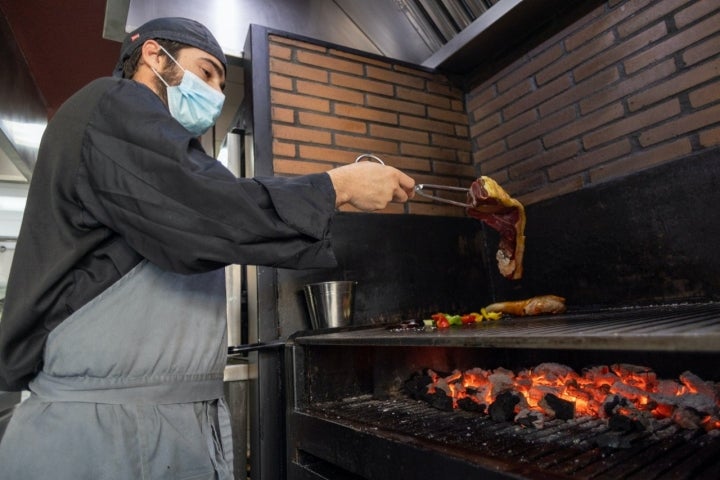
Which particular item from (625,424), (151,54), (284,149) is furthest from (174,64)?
(625,424)

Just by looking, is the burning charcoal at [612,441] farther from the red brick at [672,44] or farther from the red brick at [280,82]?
the red brick at [280,82]

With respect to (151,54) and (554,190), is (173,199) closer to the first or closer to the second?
(151,54)

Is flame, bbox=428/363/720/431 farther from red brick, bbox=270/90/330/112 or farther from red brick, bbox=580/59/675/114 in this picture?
red brick, bbox=270/90/330/112

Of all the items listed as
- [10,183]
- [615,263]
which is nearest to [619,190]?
[615,263]

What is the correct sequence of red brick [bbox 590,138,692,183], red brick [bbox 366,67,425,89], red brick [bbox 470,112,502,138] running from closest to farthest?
red brick [bbox 590,138,692,183], red brick [bbox 366,67,425,89], red brick [bbox 470,112,502,138]

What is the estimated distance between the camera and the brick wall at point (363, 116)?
2658 millimetres

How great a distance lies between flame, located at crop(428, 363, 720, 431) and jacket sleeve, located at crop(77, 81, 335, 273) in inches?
44.6

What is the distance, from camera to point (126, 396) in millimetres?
1119

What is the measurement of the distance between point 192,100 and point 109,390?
107cm

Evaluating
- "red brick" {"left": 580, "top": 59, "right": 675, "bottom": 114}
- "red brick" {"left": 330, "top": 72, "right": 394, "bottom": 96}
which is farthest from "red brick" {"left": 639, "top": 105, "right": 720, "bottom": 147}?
"red brick" {"left": 330, "top": 72, "right": 394, "bottom": 96}

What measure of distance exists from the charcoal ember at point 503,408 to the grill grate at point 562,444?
0.03 meters

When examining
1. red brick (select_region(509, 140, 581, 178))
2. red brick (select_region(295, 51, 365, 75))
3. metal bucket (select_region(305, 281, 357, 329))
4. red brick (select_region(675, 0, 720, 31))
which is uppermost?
red brick (select_region(295, 51, 365, 75))

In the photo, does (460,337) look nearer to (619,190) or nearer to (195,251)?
(195,251)

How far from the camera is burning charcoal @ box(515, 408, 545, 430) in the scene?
1392 mm
